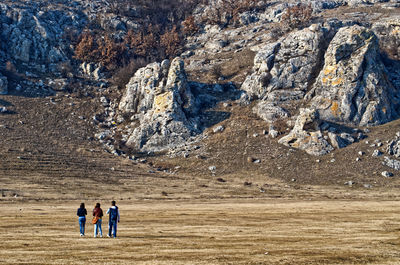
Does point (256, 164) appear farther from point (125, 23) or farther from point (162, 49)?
point (125, 23)

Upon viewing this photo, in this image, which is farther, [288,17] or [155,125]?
[288,17]

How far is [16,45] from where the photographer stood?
117 metres

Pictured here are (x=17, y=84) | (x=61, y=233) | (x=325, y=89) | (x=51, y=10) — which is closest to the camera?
(x=61, y=233)

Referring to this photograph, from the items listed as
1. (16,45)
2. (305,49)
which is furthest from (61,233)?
(16,45)

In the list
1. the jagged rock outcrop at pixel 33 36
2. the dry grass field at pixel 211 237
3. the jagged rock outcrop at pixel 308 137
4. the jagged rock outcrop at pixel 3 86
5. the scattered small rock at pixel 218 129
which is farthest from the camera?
the jagged rock outcrop at pixel 33 36

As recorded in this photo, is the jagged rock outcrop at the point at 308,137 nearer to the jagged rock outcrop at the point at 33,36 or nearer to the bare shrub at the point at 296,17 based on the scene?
the bare shrub at the point at 296,17

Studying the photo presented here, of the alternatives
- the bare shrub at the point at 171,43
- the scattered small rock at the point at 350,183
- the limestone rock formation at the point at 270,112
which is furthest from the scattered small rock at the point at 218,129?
the bare shrub at the point at 171,43

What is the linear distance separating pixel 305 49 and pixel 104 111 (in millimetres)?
50565

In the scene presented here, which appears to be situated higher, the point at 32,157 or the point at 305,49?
the point at 305,49

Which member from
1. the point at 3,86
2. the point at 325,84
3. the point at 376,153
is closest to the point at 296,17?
the point at 325,84

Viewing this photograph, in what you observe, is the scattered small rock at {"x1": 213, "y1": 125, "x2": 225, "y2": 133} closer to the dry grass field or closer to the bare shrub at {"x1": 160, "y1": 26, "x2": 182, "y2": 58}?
the dry grass field

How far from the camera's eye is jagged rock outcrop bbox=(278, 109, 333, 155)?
83.2 m

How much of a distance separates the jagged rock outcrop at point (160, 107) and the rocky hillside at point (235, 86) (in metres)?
0.27

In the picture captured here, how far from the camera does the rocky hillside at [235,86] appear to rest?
8406 cm
